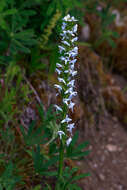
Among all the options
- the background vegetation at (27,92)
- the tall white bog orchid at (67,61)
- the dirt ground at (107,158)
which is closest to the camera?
the tall white bog orchid at (67,61)

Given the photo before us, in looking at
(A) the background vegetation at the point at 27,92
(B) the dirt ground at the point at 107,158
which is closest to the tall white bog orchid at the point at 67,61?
(A) the background vegetation at the point at 27,92

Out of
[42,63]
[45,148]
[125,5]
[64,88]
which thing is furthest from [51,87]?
[125,5]

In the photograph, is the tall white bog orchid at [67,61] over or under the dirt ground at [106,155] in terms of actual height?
over

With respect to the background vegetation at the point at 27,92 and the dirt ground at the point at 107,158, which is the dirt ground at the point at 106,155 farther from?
the background vegetation at the point at 27,92

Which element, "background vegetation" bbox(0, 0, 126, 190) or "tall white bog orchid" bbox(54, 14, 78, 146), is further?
"background vegetation" bbox(0, 0, 126, 190)

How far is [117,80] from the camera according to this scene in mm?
3590

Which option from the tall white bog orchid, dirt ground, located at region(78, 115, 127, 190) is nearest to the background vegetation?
dirt ground, located at region(78, 115, 127, 190)

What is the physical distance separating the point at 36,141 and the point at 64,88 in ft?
1.86

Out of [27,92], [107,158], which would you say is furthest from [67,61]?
[107,158]

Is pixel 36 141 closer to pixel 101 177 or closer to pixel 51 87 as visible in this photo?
pixel 51 87

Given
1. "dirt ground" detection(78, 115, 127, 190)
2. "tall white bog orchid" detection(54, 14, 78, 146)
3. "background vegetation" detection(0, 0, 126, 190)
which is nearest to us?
"tall white bog orchid" detection(54, 14, 78, 146)

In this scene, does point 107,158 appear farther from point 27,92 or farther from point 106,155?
point 27,92

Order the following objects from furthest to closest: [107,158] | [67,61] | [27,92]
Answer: [107,158] → [27,92] → [67,61]

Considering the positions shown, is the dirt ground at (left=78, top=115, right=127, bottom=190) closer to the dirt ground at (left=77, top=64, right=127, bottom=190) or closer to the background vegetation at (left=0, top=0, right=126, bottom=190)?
the dirt ground at (left=77, top=64, right=127, bottom=190)
